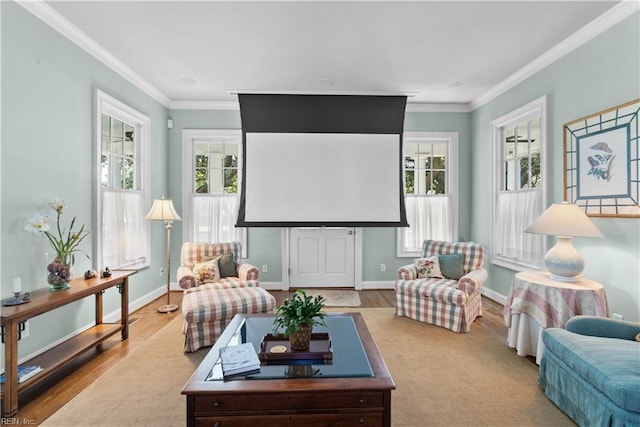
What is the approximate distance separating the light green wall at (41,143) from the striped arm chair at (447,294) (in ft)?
10.2

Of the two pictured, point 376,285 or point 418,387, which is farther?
point 376,285

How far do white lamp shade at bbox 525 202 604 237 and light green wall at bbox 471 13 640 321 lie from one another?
32 cm

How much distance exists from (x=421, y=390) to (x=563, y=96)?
2.92 metres

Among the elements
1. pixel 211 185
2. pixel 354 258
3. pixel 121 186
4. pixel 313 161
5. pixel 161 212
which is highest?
pixel 313 161

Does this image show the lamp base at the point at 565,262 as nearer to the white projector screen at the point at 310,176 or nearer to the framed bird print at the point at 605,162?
the framed bird print at the point at 605,162

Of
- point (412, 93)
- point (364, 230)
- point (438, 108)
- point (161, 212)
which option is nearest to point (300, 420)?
point (161, 212)

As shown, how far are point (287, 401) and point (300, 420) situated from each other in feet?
0.33

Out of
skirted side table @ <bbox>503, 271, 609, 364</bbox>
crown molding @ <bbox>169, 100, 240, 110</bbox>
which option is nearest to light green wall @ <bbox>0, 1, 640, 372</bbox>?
skirted side table @ <bbox>503, 271, 609, 364</bbox>

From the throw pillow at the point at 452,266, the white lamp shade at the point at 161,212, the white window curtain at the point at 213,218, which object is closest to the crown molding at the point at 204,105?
the white window curtain at the point at 213,218

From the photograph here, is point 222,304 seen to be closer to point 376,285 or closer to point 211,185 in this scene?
point 211,185

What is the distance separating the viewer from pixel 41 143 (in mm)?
2533

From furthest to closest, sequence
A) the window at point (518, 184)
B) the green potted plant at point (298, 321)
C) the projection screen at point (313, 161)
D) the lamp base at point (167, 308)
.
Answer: the projection screen at point (313, 161) → the lamp base at point (167, 308) → the window at point (518, 184) → the green potted plant at point (298, 321)

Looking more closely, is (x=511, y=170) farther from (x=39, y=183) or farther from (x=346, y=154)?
(x=39, y=183)

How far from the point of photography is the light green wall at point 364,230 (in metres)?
4.70
